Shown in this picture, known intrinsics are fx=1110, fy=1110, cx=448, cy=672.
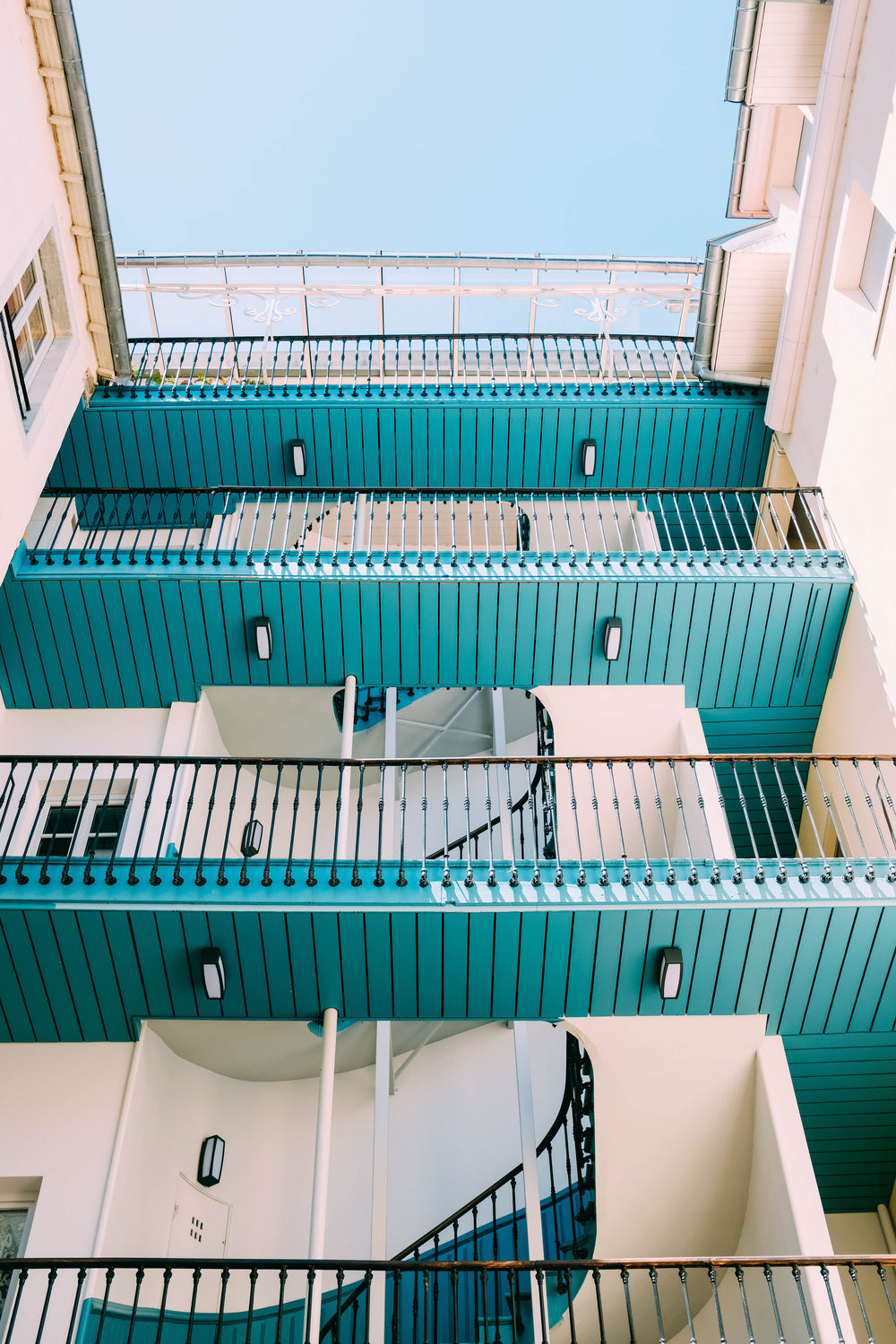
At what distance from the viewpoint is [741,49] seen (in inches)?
383

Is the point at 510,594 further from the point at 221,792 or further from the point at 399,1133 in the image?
the point at 399,1133

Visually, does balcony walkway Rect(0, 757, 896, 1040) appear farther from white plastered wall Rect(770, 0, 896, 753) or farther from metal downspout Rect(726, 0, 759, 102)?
metal downspout Rect(726, 0, 759, 102)

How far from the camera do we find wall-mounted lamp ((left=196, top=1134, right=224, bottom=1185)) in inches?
326

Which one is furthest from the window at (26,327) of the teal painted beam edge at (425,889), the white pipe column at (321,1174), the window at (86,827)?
the white pipe column at (321,1174)

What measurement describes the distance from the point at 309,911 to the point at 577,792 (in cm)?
363

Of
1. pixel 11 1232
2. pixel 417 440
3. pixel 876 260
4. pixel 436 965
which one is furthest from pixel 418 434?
pixel 11 1232

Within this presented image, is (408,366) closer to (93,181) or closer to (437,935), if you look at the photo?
(93,181)

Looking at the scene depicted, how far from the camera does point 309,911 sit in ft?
22.6

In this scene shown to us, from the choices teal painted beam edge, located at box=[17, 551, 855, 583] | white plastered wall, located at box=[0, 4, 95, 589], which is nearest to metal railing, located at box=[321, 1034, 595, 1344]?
teal painted beam edge, located at box=[17, 551, 855, 583]

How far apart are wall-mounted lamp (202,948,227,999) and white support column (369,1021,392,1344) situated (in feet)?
5.30

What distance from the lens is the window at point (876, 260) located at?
8611 millimetres

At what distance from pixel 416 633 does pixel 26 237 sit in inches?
168

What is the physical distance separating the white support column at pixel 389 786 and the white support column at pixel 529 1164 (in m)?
1.81

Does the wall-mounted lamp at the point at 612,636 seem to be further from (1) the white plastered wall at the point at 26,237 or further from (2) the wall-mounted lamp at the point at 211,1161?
(2) the wall-mounted lamp at the point at 211,1161
